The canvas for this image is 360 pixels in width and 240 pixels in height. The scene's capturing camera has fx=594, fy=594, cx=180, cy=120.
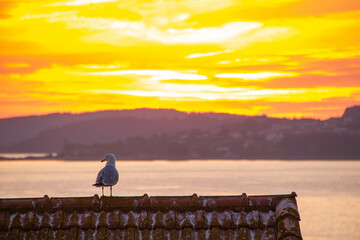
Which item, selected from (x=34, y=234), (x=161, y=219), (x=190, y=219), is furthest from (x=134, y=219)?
(x=34, y=234)

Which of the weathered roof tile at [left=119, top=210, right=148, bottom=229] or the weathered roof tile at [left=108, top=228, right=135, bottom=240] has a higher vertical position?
the weathered roof tile at [left=119, top=210, right=148, bottom=229]

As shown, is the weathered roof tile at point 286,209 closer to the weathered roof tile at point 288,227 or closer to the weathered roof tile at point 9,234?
the weathered roof tile at point 288,227

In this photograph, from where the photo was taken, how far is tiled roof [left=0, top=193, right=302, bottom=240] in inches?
417

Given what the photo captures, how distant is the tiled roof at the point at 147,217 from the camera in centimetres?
1059

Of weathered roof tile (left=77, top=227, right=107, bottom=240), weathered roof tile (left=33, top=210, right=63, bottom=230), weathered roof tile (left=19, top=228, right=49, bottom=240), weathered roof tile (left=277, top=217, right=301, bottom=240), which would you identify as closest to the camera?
weathered roof tile (left=277, top=217, right=301, bottom=240)

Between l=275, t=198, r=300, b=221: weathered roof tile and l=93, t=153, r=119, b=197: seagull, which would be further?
l=93, t=153, r=119, b=197: seagull

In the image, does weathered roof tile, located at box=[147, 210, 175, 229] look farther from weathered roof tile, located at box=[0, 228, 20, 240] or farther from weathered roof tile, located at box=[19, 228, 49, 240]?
weathered roof tile, located at box=[0, 228, 20, 240]

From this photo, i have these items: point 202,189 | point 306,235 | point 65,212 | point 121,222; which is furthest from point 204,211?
point 202,189

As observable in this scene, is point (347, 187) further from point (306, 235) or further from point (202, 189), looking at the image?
point (306, 235)

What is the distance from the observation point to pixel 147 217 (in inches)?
427

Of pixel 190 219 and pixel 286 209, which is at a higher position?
pixel 190 219

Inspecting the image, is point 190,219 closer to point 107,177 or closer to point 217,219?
point 217,219

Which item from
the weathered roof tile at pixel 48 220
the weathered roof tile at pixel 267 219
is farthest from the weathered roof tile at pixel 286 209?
the weathered roof tile at pixel 48 220

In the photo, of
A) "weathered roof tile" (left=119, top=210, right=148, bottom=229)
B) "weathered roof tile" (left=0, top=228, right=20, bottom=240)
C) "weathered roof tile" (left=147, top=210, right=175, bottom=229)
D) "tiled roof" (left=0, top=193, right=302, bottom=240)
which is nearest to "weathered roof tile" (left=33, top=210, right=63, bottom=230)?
"tiled roof" (left=0, top=193, right=302, bottom=240)
